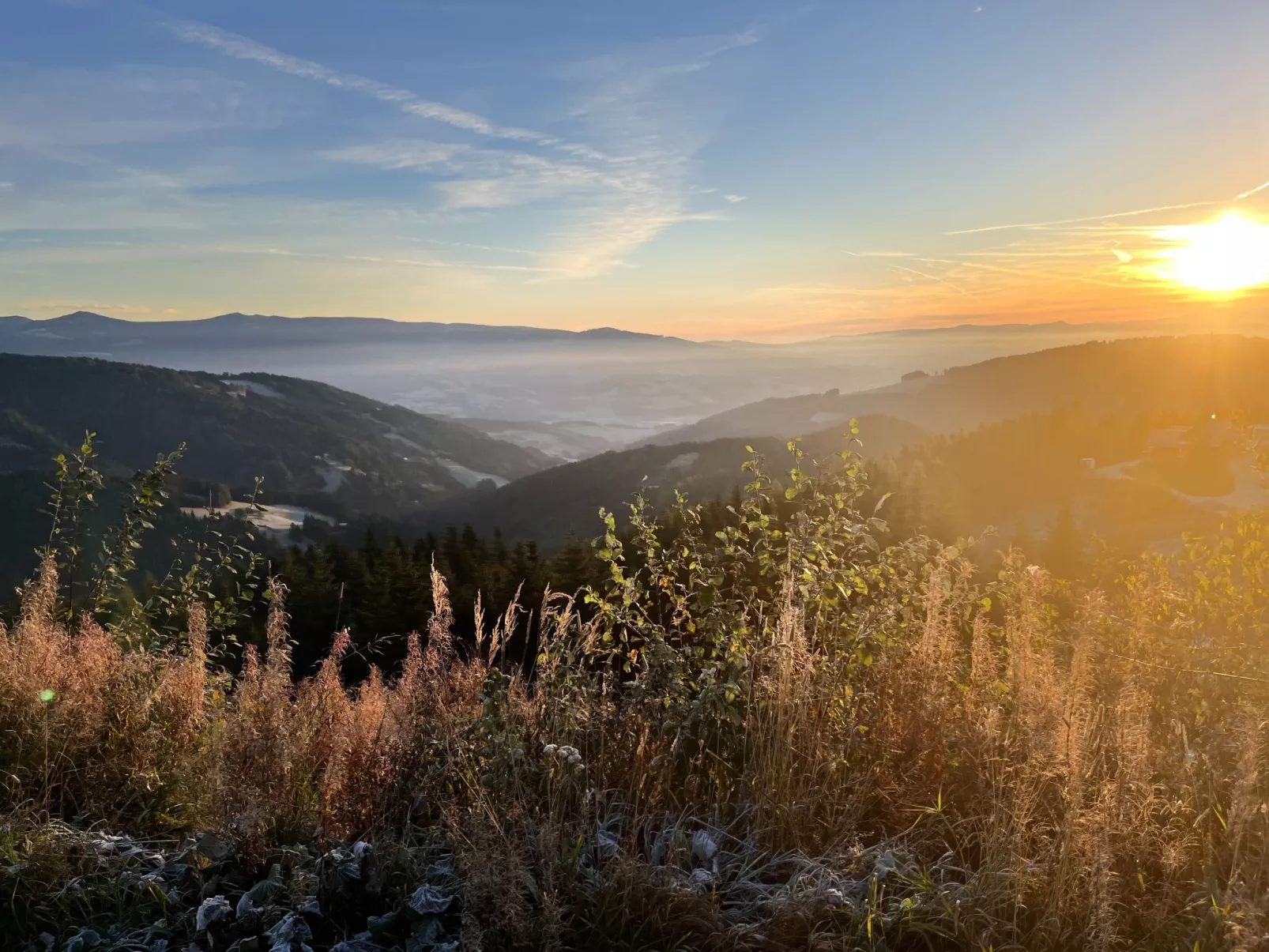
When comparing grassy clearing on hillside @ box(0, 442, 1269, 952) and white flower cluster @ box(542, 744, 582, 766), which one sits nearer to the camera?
grassy clearing on hillside @ box(0, 442, 1269, 952)

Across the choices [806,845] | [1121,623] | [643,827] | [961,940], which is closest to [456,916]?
[643,827]

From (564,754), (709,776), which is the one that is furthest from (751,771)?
(564,754)

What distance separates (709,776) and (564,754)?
953mm

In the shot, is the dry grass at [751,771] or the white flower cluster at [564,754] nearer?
the dry grass at [751,771]

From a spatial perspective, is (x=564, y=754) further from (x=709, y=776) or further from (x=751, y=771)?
(x=751, y=771)

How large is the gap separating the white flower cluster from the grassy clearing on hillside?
0.07 ft

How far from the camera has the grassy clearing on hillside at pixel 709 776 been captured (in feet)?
12.3

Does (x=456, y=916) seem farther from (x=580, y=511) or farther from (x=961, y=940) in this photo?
(x=580, y=511)

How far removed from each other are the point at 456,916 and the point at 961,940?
241cm

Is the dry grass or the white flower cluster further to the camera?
the white flower cluster

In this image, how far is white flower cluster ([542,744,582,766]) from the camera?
449 cm

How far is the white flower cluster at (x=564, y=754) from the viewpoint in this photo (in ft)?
14.7

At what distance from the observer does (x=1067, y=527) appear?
70312mm

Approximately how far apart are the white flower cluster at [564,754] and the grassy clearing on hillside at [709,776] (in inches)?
0.9
